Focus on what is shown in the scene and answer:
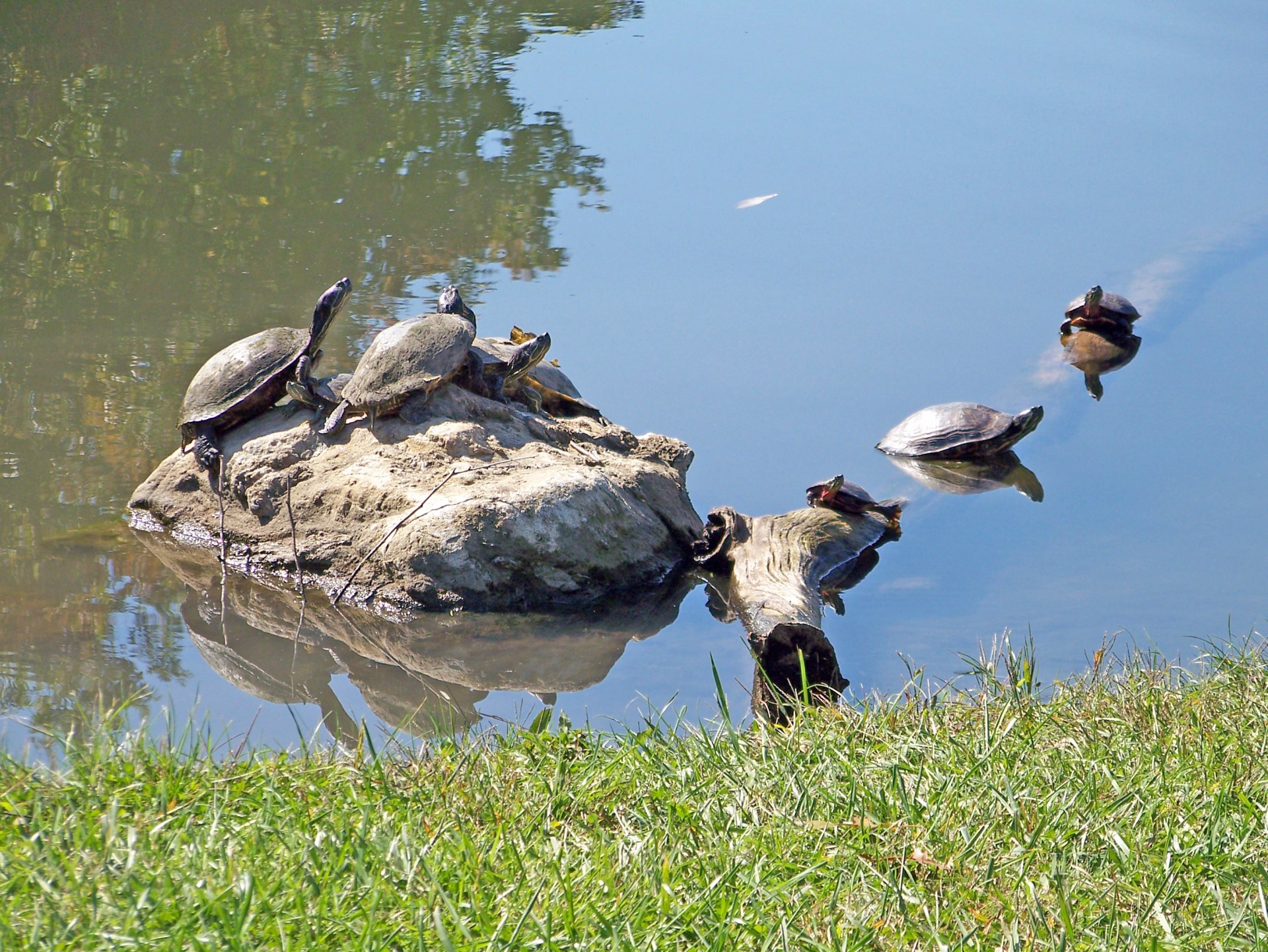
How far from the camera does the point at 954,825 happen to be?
2654 millimetres

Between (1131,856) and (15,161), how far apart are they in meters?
12.1

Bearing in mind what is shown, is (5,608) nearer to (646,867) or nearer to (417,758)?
(417,758)

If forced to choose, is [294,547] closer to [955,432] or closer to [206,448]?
[206,448]

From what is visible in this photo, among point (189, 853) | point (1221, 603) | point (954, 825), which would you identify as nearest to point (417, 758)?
point (189, 853)

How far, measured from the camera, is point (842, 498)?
22.4ft

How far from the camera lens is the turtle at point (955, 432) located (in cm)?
784

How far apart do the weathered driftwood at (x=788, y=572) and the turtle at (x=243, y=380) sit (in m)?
2.52

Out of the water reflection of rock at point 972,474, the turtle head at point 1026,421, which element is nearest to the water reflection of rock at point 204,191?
the water reflection of rock at point 972,474

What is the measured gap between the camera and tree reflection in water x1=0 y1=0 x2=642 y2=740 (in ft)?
21.0

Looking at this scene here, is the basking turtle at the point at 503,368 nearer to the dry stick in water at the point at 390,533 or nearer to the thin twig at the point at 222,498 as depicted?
the dry stick in water at the point at 390,533

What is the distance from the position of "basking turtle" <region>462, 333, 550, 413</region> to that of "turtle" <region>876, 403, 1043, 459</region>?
2.43 metres

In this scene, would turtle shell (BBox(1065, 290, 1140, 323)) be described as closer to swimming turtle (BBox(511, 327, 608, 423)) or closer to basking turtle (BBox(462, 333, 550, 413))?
swimming turtle (BBox(511, 327, 608, 423))

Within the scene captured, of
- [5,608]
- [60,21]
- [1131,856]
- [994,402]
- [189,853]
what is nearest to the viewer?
[189,853]

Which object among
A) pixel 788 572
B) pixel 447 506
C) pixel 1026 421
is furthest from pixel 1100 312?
pixel 447 506
